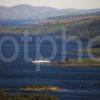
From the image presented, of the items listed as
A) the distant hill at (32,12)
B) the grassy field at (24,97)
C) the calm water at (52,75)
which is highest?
the distant hill at (32,12)

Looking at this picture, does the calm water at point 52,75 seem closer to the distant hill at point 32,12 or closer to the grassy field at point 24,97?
the grassy field at point 24,97

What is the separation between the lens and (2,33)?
4.47 m

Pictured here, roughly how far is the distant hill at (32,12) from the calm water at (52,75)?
0.30 meters

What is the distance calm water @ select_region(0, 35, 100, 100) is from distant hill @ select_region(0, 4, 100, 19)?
30cm

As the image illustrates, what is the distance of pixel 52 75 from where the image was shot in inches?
173

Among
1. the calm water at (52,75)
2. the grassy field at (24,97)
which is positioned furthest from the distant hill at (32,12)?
the grassy field at (24,97)

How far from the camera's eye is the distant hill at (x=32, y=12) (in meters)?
4.43

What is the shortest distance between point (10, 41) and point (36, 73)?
575 mm

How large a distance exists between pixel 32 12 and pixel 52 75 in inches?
36.3

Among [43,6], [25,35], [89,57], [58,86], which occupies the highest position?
[43,6]

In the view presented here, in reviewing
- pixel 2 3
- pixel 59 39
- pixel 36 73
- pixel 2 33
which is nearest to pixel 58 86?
pixel 36 73

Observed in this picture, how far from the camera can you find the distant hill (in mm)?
4430

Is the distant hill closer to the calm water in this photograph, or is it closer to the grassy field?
the calm water

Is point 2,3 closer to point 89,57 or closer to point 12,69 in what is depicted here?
point 12,69
